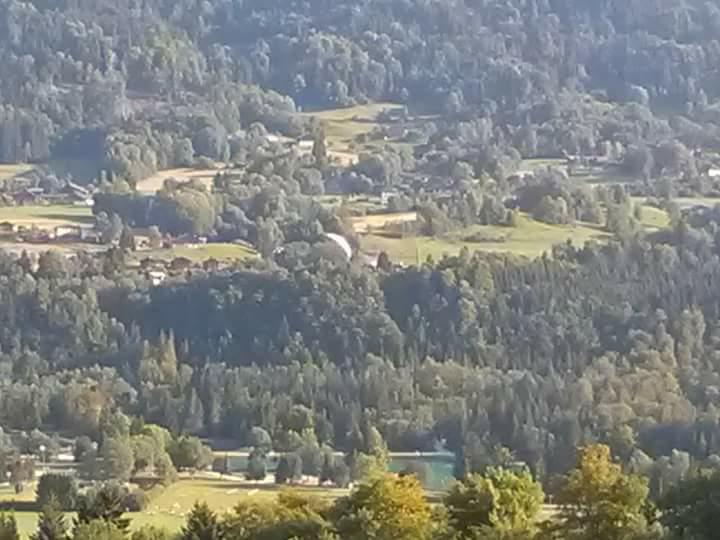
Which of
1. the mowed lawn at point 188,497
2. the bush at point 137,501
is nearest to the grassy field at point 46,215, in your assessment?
the mowed lawn at point 188,497

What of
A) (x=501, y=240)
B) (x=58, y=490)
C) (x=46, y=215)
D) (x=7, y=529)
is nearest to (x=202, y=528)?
(x=7, y=529)

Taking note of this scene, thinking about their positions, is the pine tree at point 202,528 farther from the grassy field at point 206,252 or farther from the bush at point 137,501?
the grassy field at point 206,252

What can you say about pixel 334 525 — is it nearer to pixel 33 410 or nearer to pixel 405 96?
pixel 33 410

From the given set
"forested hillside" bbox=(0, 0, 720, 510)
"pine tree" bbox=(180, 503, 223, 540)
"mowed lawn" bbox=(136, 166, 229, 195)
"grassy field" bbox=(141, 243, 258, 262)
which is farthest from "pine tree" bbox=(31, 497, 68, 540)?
"mowed lawn" bbox=(136, 166, 229, 195)

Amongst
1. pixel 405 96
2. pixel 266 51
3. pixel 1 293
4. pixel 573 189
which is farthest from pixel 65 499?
pixel 266 51

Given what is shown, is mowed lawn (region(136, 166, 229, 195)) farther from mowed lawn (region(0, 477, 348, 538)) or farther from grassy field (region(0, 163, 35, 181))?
mowed lawn (region(0, 477, 348, 538))

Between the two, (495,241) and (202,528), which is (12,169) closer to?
(495,241)
